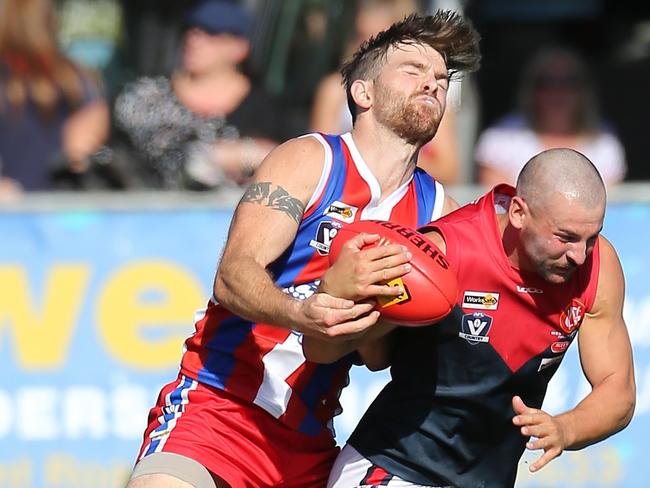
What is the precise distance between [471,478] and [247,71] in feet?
12.8

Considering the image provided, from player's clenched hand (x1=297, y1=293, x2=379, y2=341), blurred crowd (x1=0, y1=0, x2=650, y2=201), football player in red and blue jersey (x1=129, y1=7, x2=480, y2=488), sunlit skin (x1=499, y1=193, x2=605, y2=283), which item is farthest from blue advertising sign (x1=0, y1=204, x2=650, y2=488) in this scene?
player's clenched hand (x1=297, y1=293, x2=379, y2=341)

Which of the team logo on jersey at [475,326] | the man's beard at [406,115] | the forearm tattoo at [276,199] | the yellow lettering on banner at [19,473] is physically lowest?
the yellow lettering on banner at [19,473]

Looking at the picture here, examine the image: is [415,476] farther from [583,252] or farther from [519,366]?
[583,252]

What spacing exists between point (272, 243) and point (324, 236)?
0.83 feet

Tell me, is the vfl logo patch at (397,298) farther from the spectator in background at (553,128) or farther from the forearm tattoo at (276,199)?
the spectator in background at (553,128)

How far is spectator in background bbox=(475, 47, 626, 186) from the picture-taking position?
293 inches

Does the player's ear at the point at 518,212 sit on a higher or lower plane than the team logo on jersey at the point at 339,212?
higher

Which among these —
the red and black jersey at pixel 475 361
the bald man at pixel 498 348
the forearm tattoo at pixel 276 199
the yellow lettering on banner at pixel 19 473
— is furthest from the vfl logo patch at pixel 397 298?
the yellow lettering on banner at pixel 19 473

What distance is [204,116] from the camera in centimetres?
729

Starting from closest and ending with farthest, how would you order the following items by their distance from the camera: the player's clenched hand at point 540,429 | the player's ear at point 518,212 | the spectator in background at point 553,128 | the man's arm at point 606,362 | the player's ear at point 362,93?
the player's clenched hand at point 540,429 → the player's ear at point 518,212 → the man's arm at point 606,362 → the player's ear at point 362,93 → the spectator in background at point 553,128

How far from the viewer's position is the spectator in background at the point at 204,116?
716 cm

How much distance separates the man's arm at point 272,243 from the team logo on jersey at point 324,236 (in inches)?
5.1

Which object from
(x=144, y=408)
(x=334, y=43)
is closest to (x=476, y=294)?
(x=144, y=408)

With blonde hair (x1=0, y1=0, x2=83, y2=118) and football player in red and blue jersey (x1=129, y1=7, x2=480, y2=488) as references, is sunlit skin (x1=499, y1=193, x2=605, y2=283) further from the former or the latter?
blonde hair (x1=0, y1=0, x2=83, y2=118)
